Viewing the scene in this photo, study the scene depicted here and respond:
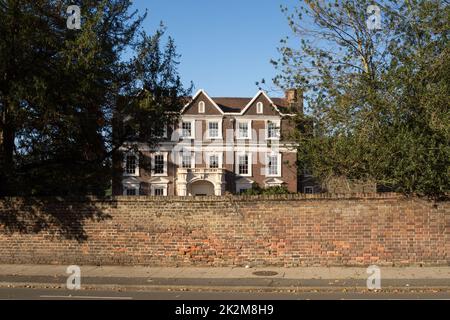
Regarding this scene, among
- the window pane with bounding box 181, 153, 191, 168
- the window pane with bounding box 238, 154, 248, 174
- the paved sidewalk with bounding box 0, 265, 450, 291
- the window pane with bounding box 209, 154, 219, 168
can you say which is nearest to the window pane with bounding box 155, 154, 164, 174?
the window pane with bounding box 181, 153, 191, 168

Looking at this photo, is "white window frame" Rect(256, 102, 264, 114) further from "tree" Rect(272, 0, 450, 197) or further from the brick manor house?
"tree" Rect(272, 0, 450, 197)

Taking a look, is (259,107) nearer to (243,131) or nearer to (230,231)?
(243,131)

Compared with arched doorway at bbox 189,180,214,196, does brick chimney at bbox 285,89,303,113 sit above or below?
above

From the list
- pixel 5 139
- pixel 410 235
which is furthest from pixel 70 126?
pixel 410 235

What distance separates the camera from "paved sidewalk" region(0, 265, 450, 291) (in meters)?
12.7

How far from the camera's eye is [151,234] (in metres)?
16.1

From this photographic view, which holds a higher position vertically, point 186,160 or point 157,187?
point 186,160

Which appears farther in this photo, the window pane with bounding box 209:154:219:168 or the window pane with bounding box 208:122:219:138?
the window pane with bounding box 208:122:219:138

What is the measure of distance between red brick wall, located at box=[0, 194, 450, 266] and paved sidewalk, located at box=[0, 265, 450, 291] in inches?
18.6

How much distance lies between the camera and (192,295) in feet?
38.6

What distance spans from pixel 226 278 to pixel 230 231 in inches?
86.2

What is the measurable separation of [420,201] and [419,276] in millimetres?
2457

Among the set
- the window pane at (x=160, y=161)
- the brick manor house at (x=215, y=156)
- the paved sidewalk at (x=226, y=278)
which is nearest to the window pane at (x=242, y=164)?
the brick manor house at (x=215, y=156)

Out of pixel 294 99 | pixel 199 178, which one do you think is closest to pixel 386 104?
pixel 294 99
